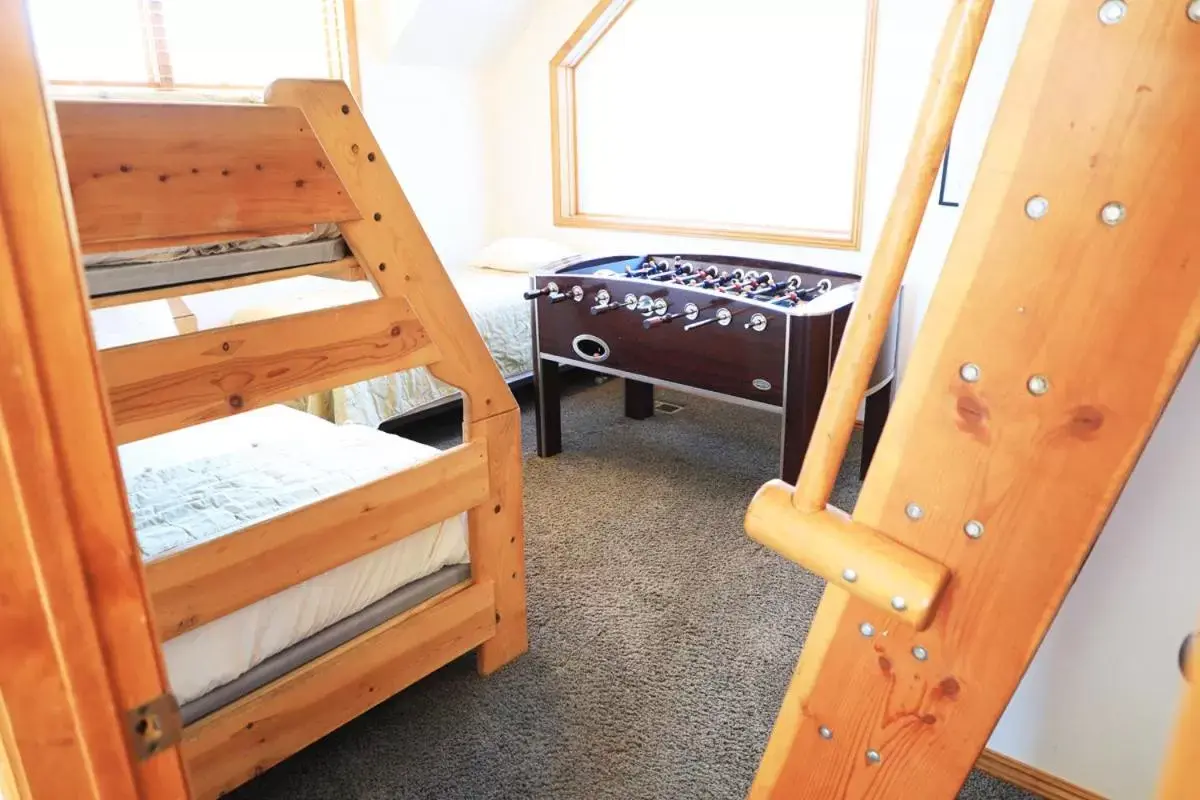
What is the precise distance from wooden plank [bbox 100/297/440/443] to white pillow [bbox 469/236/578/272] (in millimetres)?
2583

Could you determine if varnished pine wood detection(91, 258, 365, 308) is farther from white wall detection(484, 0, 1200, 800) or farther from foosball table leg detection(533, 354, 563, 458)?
foosball table leg detection(533, 354, 563, 458)

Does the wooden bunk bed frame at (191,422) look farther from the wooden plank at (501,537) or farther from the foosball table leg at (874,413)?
the foosball table leg at (874,413)

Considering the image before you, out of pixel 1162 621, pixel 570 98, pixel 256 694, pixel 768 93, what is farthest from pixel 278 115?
pixel 570 98

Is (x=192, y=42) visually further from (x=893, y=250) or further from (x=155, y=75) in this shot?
(x=893, y=250)

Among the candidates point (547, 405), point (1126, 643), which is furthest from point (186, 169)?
point (547, 405)

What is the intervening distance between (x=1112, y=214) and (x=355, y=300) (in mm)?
2948

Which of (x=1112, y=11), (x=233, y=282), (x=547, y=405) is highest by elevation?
(x=1112, y=11)

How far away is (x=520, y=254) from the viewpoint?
4316 mm

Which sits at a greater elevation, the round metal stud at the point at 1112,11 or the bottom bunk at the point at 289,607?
the round metal stud at the point at 1112,11

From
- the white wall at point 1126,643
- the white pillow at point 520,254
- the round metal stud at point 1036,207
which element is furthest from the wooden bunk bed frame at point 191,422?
the white pillow at point 520,254

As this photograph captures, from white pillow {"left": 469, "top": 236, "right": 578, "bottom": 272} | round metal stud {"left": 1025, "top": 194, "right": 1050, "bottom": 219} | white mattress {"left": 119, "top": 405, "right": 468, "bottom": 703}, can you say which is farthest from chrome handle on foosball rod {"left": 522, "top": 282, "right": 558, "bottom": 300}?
round metal stud {"left": 1025, "top": 194, "right": 1050, "bottom": 219}

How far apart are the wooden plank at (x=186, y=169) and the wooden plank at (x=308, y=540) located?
543mm

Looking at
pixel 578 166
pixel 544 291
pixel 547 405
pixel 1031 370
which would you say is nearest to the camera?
pixel 1031 370

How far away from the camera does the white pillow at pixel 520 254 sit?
14.0 ft
